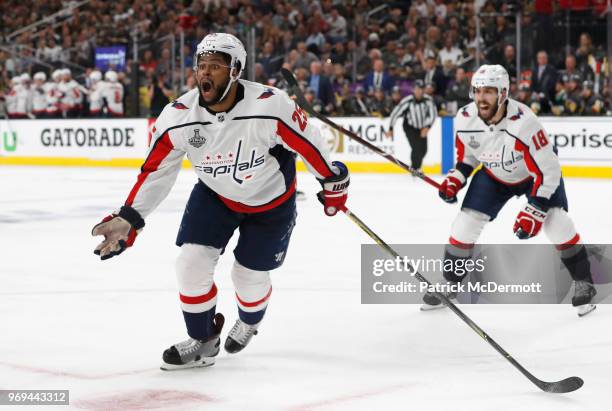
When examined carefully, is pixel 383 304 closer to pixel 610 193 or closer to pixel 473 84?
pixel 473 84

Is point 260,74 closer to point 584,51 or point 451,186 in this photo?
point 584,51

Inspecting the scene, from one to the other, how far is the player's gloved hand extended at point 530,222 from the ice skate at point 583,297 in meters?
0.38

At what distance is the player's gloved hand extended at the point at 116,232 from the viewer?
3.23 m

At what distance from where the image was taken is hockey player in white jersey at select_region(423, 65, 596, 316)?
14.0 ft

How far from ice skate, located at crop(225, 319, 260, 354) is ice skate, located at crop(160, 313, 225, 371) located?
11 centimetres

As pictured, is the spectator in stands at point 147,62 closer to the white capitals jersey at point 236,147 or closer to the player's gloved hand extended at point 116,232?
the white capitals jersey at point 236,147

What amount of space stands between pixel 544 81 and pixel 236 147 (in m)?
8.48

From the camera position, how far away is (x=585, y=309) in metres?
4.28

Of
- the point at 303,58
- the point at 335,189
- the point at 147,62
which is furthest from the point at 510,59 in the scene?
the point at 335,189

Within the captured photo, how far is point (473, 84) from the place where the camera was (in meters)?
4.41

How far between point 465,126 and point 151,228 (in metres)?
3.33

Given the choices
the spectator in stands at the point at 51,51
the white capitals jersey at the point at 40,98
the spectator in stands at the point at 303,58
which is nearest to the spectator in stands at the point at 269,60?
the spectator in stands at the point at 303,58

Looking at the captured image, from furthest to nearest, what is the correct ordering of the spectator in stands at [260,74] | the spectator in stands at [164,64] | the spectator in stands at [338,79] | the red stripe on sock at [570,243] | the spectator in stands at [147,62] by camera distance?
the spectator in stands at [147,62] < the spectator in stands at [164,64] < the spectator in stands at [260,74] < the spectator in stands at [338,79] < the red stripe on sock at [570,243]

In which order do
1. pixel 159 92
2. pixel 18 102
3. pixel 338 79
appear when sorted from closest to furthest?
pixel 338 79 < pixel 159 92 < pixel 18 102
